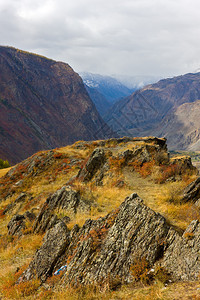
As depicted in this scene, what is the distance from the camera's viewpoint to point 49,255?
7.82 m

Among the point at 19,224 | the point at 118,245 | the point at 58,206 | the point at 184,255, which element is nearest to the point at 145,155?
the point at 58,206

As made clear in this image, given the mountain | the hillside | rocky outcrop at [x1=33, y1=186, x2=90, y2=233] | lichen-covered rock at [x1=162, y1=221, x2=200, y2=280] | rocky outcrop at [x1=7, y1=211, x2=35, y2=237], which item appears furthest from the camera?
the mountain

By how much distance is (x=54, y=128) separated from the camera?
605 ft

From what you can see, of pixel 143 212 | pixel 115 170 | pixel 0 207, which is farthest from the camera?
pixel 0 207

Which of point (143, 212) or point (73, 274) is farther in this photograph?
point (143, 212)

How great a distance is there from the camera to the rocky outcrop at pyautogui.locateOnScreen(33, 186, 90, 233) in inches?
435

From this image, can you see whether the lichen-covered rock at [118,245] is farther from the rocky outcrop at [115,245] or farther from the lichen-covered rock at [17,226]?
the lichen-covered rock at [17,226]

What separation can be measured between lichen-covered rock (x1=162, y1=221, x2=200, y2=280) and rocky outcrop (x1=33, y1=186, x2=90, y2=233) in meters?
5.28

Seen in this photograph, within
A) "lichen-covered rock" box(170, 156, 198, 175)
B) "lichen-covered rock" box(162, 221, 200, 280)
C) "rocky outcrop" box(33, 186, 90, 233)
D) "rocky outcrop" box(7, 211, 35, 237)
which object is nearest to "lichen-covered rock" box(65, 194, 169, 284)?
"lichen-covered rock" box(162, 221, 200, 280)

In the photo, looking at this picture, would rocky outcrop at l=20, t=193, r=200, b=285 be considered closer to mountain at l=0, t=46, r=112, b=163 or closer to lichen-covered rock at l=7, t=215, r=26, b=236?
lichen-covered rock at l=7, t=215, r=26, b=236

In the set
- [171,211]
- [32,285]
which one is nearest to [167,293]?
[171,211]

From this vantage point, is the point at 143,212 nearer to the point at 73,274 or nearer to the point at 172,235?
the point at 172,235

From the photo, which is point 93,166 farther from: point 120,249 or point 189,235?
point 189,235

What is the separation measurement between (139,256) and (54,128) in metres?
185
